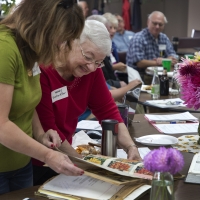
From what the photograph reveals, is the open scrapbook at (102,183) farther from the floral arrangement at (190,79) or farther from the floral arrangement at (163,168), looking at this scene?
the floral arrangement at (190,79)

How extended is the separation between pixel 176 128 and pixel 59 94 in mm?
851

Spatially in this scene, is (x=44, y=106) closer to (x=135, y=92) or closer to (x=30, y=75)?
(x=30, y=75)

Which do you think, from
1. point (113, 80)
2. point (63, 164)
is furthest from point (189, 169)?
point (113, 80)

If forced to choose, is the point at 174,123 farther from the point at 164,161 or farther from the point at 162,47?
the point at 162,47

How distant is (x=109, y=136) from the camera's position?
1.83 metres

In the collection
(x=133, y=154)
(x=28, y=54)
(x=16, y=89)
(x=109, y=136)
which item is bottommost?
(x=133, y=154)

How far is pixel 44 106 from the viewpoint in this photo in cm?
203

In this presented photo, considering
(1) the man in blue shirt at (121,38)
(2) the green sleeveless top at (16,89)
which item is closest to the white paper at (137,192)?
(2) the green sleeveless top at (16,89)

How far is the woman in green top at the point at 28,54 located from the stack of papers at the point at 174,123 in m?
1.06

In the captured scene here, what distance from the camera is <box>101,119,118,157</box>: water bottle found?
182 cm

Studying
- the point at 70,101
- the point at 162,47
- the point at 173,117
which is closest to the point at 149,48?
the point at 162,47

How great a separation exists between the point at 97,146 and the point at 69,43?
58cm

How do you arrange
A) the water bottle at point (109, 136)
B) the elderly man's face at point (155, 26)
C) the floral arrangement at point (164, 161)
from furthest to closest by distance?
the elderly man's face at point (155, 26) < the water bottle at point (109, 136) < the floral arrangement at point (164, 161)

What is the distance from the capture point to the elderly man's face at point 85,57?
199 centimetres
